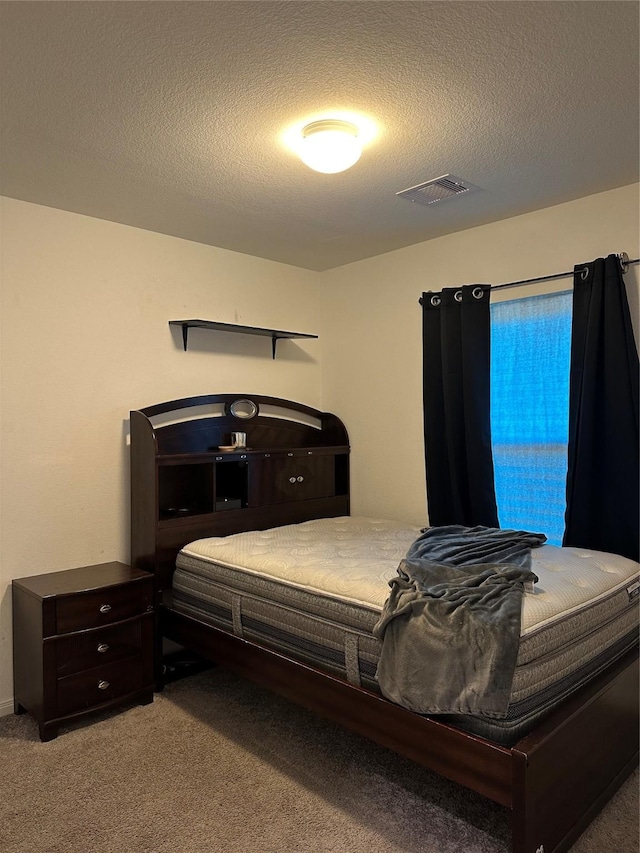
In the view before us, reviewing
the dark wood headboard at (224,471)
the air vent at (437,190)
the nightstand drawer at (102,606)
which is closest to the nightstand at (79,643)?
the nightstand drawer at (102,606)

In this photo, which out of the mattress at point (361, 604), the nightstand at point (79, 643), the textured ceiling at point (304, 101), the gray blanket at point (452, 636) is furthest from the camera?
the nightstand at point (79, 643)

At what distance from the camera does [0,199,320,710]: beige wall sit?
2.98m

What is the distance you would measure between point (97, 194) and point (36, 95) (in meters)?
0.91

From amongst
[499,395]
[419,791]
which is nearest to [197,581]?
[419,791]

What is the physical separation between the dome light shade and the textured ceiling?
0.06 meters

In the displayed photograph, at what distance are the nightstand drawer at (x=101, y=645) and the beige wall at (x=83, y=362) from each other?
44 centimetres

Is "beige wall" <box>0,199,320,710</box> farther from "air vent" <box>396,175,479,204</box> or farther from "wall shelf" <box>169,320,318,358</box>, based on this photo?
"air vent" <box>396,175,479,204</box>

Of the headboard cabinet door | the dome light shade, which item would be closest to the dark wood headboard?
the headboard cabinet door

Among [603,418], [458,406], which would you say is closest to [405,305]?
[458,406]

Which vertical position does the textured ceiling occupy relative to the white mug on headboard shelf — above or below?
above

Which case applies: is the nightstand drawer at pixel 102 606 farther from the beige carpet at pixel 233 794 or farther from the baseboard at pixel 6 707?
the baseboard at pixel 6 707

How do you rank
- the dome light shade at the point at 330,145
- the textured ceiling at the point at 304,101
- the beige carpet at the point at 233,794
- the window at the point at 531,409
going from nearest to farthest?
the textured ceiling at the point at 304,101 → the beige carpet at the point at 233,794 → the dome light shade at the point at 330,145 → the window at the point at 531,409

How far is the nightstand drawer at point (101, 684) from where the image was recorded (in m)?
2.74

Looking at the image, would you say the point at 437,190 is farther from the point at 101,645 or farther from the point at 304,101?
the point at 101,645
